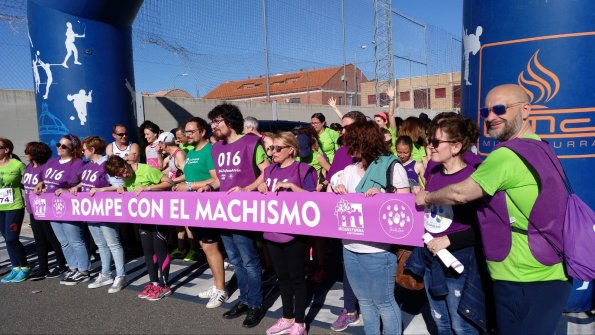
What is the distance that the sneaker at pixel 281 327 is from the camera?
3.63m

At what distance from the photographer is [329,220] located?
3387 mm

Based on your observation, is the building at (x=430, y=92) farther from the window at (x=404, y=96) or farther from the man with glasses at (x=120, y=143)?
the man with glasses at (x=120, y=143)

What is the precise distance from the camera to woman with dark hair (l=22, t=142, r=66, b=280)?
5352 mm

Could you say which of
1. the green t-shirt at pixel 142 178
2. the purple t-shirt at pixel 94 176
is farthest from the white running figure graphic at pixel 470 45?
the purple t-shirt at pixel 94 176

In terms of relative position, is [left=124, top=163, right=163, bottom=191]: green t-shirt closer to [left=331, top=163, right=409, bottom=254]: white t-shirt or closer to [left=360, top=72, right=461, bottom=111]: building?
[left=331, top=163, right=409, bottom=254]: white t-shirt

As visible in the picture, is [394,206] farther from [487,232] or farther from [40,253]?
[40,253]

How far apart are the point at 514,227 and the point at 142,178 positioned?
388 centimetres

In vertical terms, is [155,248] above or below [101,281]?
above

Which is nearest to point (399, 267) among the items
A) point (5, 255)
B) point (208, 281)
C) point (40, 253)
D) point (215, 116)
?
point (215, 116)

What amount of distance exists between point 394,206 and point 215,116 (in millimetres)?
1898

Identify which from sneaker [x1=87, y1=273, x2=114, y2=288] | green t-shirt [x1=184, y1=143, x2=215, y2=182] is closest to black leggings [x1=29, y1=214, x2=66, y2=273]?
sneaker [x1=87, y1=273, x2=114, y2=288]

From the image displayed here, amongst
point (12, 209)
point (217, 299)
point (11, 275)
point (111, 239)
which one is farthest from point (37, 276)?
point (217, 299)

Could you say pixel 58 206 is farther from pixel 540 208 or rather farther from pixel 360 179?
pixel 540 208

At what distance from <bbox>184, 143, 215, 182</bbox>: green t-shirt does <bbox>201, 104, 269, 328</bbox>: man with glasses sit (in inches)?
12.3
